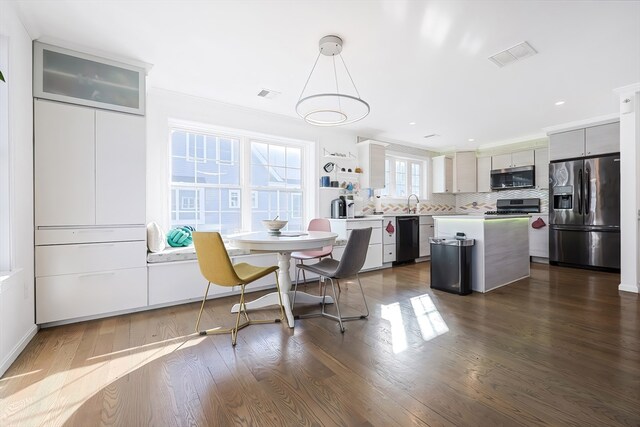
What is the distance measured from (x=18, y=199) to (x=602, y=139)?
23.5ft

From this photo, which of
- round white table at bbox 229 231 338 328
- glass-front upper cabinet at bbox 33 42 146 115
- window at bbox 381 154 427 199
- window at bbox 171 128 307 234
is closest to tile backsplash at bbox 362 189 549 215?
window at bbox 381 154 427 199

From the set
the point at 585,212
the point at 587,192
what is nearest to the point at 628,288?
the point at 585,212

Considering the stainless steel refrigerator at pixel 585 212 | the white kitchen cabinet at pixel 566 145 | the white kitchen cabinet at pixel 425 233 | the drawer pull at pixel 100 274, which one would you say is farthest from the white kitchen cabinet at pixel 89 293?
the white kitchen cabinet at pixel 566 145

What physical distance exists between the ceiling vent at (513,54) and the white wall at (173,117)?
2.70 meters

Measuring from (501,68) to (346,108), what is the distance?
1.87 m

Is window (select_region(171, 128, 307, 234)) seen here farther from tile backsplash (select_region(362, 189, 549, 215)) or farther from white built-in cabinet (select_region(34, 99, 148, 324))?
tile backsplash (select_region(362, 189, 549, 215))

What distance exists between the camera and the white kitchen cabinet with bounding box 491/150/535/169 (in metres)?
5.63

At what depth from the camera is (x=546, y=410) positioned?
141 cm

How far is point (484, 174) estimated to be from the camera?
249 inches

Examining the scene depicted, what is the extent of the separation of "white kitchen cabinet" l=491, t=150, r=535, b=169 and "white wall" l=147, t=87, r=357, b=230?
423 cm

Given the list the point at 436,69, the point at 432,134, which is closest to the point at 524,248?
the point at 432,134

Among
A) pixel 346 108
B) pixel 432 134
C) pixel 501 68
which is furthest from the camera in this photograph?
pixel 432 134

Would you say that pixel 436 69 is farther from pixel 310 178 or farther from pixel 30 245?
pixel 30 245

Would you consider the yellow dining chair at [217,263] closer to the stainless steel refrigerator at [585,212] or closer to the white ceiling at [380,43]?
the white ceiling at [380,43]
